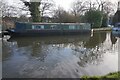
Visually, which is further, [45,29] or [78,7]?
[78,7]

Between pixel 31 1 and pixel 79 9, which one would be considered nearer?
pixel 31 1

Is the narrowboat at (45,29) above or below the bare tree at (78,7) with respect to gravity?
below

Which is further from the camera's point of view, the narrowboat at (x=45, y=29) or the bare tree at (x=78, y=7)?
the bare tree at (x=78, y=7)

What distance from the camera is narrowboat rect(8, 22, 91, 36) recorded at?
22.5m

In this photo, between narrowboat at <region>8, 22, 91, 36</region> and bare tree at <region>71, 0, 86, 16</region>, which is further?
bare tree at <region>71, 0, 86, 16</region>

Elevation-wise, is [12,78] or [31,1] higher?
[31,1]

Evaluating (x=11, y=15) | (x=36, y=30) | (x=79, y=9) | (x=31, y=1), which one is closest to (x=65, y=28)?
(x=36, y=30)

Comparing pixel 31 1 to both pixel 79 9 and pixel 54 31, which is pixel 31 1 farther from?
pixel 79 9

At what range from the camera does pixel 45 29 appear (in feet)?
78.6

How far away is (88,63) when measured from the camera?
888cm

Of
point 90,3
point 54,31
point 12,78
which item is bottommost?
point 12,78

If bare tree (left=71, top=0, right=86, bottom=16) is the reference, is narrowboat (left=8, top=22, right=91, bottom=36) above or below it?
below

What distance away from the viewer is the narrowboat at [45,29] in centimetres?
2245

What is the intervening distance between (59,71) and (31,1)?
73.7 feet
